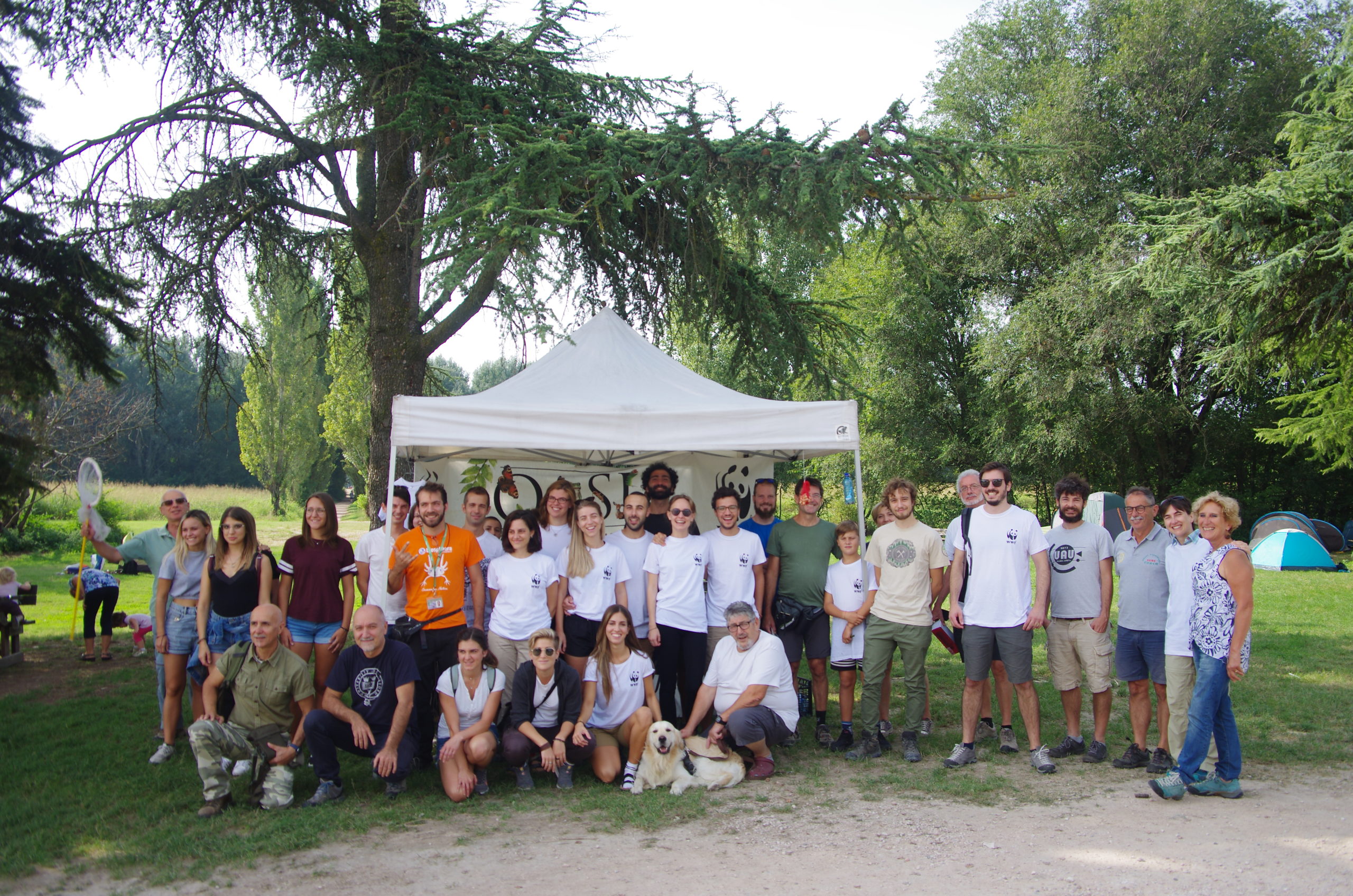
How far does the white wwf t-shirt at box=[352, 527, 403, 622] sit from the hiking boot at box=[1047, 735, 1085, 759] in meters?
3.94

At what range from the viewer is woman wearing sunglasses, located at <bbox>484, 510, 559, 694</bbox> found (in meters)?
4.99

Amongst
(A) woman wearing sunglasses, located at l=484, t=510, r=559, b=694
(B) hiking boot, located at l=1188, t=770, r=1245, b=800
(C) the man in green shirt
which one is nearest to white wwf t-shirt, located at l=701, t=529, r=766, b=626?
(C) the man in green shirt

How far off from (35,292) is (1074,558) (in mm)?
7398

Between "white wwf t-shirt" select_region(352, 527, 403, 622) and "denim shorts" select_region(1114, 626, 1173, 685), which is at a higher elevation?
"white wwf t-shirt" select_region(352, 527, 403, 622)

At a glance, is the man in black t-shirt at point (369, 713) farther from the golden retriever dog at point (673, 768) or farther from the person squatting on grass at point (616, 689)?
the golden retriever dog at point (673, 768)

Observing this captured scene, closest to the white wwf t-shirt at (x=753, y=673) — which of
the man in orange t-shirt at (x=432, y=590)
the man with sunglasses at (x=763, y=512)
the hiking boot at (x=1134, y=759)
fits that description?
the man with sunglasses at (x=763, y=512)

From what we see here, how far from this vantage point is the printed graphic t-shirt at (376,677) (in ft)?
15.1

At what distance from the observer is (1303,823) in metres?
4.08

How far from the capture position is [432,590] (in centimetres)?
503

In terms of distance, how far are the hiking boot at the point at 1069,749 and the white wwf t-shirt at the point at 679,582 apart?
2214mm

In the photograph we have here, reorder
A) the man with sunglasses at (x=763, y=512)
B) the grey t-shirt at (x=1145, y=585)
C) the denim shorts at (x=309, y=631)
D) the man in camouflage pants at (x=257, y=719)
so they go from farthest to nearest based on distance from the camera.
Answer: the man with sunglasses at (x=763, y=512) → the denim shorts at (x=309, y=631) → the grey t-shirt at (x=1145, y=585) → the man in camouflage pants at (x=257, y=719)

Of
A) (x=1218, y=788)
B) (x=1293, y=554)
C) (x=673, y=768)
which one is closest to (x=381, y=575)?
(x=673, y=768)

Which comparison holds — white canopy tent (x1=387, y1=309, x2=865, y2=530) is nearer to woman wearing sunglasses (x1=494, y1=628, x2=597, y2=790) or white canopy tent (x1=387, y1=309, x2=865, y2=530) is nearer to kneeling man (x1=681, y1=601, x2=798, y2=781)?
kneeling man (x1=681, y1=601, x2=798, y2=781)

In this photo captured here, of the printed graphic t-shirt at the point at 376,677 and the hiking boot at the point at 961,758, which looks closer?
the printed graphic t-shirt at the point at 376,677
